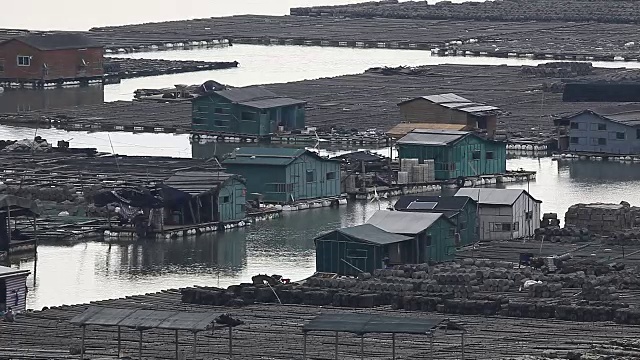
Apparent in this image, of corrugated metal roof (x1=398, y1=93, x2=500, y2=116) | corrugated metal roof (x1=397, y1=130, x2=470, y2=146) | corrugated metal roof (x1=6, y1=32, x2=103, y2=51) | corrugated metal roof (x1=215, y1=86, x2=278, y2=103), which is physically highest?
corrugated metal roof (x1=6, y1=32, x2=103, y2=51)

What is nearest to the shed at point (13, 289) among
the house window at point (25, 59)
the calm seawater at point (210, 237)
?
the calm seawater at point (210, 237)

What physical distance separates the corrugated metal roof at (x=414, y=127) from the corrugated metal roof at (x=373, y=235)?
1736 cm

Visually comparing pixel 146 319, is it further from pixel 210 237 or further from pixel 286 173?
pixel 286 173

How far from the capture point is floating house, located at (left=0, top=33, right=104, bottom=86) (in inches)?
2773

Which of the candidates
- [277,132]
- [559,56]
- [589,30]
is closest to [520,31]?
[589,30]

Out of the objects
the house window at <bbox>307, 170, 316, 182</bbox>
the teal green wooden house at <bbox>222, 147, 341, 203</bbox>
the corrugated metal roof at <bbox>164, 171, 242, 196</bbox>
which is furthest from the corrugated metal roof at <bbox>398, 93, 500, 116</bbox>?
the corrugated metal roof at <bbox>164, 171, 242, 196</bbox>

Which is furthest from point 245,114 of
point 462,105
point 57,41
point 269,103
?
point 57,41

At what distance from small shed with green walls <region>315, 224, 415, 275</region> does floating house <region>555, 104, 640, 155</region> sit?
17.0m

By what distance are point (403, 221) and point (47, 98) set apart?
3258cm

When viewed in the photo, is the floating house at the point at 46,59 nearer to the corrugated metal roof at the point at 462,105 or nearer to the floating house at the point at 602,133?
the corrugated metal roof at the point at 462,105

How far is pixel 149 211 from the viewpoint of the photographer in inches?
1599

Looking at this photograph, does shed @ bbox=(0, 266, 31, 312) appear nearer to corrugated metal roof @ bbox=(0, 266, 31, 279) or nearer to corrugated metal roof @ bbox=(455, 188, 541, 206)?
corrugated metal roof @ bbox=(0, 266, 31, 279)

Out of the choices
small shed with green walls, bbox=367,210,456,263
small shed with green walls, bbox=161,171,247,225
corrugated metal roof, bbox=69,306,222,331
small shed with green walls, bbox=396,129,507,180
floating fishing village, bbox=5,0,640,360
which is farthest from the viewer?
small shed with green walls, bbox=396,129,507,180

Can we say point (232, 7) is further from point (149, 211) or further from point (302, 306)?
point (302, 306)
